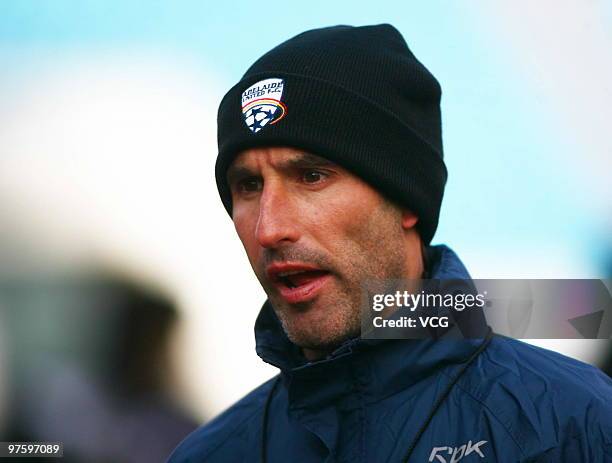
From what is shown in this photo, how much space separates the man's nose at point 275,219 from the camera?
Answer: 199 cm

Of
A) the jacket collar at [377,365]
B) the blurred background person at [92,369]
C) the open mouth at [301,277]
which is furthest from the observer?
the blurred background person at [92,369]

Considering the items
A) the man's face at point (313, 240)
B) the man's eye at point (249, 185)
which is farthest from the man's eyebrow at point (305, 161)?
the man's eye at point (249, 185)

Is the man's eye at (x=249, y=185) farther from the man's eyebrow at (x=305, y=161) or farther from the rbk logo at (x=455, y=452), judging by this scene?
the rbk logo at (x=455, y=452)

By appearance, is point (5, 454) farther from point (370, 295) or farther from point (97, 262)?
point (370, 295)

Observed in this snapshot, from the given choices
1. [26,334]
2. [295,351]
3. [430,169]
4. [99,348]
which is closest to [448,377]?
[295,351]

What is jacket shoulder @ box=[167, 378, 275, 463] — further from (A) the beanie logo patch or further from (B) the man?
(A) the beanie logo patch

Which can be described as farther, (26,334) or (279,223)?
(26,334)

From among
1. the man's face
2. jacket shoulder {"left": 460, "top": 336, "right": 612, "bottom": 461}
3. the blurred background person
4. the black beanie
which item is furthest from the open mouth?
the blurred background person

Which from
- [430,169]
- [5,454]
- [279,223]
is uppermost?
[430,169]

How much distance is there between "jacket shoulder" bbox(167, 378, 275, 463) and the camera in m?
2.24

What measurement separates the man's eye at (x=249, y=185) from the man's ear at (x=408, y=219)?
1.27 feet

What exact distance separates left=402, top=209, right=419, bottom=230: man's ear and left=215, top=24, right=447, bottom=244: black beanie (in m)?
0.02

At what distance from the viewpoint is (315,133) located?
211cm

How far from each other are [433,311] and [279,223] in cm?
41
